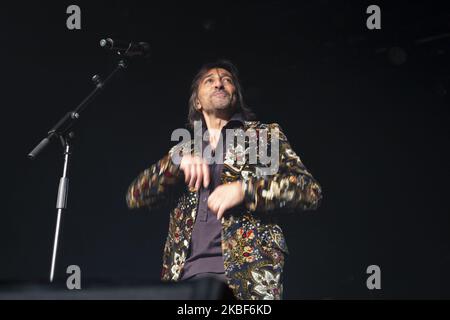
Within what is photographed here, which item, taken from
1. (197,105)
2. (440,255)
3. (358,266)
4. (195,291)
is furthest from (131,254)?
(195,291)

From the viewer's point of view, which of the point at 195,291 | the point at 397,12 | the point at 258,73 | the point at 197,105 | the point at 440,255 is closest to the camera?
the point at 195,291

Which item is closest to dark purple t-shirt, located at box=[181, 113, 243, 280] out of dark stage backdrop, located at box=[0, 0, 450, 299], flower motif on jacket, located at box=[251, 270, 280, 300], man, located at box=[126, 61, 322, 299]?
man, located at box=[126, 61, 322, 299]

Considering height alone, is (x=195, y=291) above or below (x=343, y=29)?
below

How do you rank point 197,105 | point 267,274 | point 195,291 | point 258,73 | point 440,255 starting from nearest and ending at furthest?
point 195,291 < point 267,274 < point 197,105 < point 440,255 < point 258,73

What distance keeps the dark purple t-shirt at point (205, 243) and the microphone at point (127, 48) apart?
0.59m

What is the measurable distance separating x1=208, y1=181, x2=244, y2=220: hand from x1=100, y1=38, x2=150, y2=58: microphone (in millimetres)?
670

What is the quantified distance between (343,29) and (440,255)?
1207mm

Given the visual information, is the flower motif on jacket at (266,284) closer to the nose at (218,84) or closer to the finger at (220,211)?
the finger at (220,211)

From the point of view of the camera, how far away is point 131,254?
2781mm

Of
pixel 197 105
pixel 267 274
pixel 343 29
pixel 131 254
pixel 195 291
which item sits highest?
pixel 343 29

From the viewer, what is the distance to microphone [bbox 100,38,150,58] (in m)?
2.07

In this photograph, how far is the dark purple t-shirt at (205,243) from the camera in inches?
71.5

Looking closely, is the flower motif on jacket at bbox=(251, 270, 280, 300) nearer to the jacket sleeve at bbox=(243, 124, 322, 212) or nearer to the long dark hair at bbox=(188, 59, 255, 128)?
the jacket sleeve at bbox=(243, 124, 322, 212)

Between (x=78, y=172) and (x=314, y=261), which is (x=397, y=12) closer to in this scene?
(x=314, y=261)
